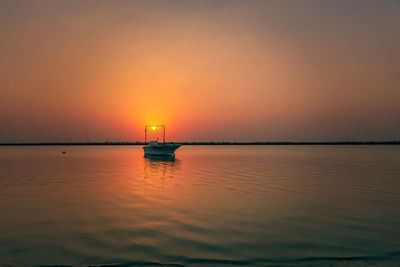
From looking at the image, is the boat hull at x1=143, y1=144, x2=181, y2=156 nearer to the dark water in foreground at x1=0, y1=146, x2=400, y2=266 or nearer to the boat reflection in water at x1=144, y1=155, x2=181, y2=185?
the boat reflection in water at x1=144, y1=155, x2=181, y2=185

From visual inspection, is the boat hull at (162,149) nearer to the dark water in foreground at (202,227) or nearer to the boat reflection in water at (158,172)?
the boat reflection in water at (158,172)

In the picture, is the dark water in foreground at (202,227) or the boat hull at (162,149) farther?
the boat hull at (162,149)

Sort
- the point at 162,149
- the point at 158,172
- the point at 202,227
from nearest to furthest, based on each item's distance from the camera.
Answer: the point at 202,227 < the point at 158,172 < the point at 162,149

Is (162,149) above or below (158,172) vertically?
above

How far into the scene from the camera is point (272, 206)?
14391mm

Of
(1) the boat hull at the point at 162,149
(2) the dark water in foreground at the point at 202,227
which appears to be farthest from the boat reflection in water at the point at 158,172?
(2) the dark water in foreground at the point at 202,227

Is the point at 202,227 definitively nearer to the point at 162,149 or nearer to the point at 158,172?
the point at 158,172

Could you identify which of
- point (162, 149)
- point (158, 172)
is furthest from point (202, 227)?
point (162, 149)

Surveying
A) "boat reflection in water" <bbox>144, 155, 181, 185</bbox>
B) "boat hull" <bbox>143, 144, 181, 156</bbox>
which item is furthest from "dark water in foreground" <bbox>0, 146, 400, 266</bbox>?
"boat hull" <bbox>143, 144, 181, 156</bbox>

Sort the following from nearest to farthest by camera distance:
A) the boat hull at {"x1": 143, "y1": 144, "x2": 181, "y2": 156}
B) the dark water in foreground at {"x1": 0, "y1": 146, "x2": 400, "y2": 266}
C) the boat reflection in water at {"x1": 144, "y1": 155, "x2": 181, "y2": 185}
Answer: the dark water in foreground at {"x1": 0, "y1": 146, "x2": 400, "y2": 266} < the boat reflection in water at {"x1": 144, "y1": 155, "x2": 181, "y2": 185} < the boat hull at {"x1": 143, "y1": 144, "x2": 181, "y2": 156}

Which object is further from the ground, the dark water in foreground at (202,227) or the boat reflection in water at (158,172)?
the dark water in foreground at (202,227)

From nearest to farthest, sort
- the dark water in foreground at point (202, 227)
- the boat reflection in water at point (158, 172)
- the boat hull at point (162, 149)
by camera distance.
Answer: the dark water in foreground at point (202, 227)
the boat reflection in water at point (158, 172)
the boat hull at point (162, 149)

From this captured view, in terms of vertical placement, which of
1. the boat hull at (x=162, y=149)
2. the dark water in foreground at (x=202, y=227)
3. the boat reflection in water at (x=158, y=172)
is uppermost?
the boat hull at (x=162, y=149)

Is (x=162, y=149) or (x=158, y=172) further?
(x=162, y=149)
